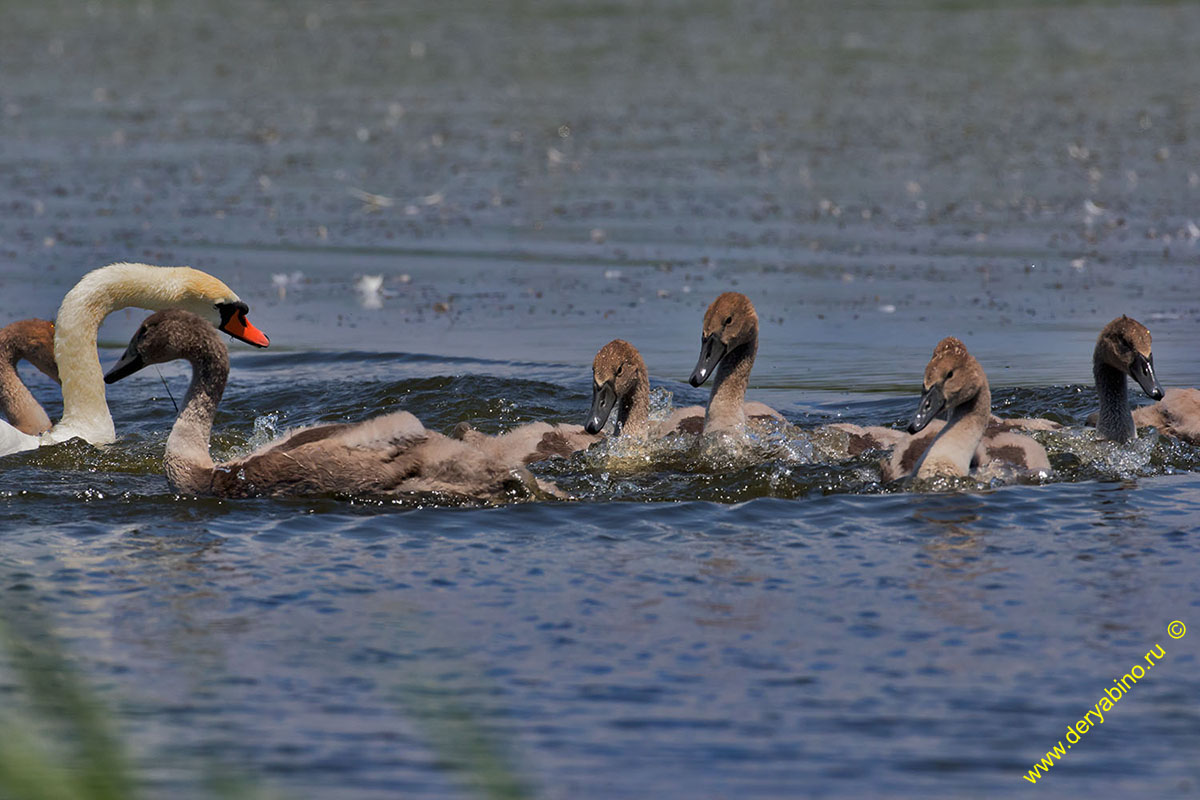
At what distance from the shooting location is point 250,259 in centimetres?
→ 1545

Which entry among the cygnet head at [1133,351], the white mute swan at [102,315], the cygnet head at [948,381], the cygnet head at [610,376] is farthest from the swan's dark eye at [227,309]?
the cygnet head at [1133,351]

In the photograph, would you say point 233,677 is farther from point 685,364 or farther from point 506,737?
point 685,364

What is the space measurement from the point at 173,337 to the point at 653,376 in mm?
4014

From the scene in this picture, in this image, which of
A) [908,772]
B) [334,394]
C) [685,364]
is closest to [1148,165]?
[685,364]

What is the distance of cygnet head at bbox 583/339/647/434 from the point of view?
30.5 feet

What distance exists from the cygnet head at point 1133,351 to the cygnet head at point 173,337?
467 centimetres

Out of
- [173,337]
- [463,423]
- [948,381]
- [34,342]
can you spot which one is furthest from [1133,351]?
[34,342]

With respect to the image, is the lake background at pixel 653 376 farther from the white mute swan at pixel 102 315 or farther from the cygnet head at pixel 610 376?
the cygnet head at pixel 610 376

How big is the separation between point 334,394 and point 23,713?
6.02 m

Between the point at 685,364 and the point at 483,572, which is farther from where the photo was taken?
the point at 685,364

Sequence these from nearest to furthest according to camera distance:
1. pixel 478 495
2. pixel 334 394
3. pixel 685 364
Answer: pixel 478 495 → pixel 334 394 → pixel 685 364

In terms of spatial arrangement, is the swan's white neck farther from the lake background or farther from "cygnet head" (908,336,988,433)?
"cygnet head" (908,336,988,433)

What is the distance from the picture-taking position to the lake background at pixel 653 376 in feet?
16.8

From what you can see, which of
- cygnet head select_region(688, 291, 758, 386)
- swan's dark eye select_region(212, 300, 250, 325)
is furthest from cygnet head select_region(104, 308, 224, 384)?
cygnet head select_region(688, 291, 758, 386)
